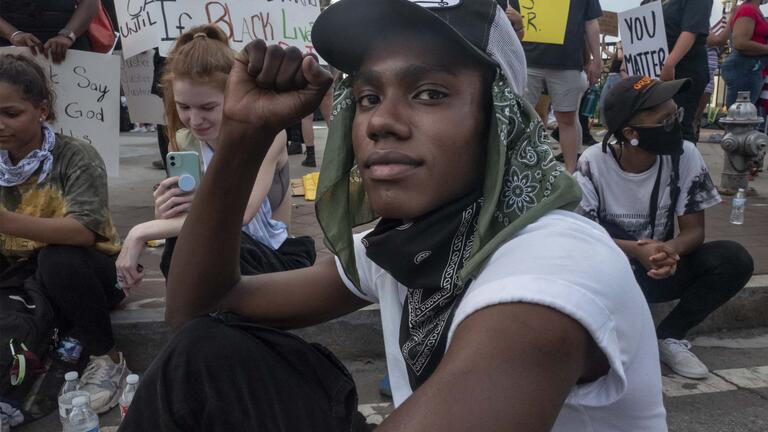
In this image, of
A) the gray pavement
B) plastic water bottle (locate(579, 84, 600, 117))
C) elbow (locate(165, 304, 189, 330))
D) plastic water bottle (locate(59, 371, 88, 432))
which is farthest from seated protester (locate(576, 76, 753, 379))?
plastic water bottle (locate(579, 84, 600, 117))

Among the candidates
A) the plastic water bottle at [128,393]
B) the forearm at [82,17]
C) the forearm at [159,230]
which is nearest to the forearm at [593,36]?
the forearm at [82,17]

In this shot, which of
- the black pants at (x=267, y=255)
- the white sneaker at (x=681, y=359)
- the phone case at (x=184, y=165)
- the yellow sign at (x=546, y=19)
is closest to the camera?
the phone case at (x=184, y=165)

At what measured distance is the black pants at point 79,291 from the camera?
2766 millimetres

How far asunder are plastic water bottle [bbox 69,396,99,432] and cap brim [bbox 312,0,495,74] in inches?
64.4

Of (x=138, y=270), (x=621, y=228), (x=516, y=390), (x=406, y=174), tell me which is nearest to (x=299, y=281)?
(x=406, y=174)

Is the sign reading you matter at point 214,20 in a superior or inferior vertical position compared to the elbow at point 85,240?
superior

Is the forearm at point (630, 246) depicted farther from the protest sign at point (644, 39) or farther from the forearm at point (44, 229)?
the protest sign at point (644, 39)

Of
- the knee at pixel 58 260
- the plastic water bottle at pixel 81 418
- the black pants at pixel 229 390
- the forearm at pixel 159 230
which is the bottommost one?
the plastic water bottle at pixel 81 418

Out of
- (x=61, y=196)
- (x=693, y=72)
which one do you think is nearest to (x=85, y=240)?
(x=61, y=196)

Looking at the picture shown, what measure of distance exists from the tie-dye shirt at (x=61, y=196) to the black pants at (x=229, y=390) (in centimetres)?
151

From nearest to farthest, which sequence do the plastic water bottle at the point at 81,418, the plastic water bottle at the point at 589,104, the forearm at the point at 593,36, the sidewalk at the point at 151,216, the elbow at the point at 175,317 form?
the elbow at the point at 175,317
the plastic water bottle at the point at 81,418
the sidewalk at the point at 151,216
the forearm at the point at 593,36
the plastic water bottle at the point at 589,104

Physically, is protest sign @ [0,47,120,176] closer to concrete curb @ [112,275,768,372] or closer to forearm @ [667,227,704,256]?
concrete curb @ [112,275,768,372]

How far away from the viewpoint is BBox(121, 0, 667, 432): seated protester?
944mm

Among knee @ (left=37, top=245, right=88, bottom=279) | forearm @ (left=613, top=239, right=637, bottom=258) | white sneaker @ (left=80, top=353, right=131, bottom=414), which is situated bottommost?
white sneaker @ (left=80, top=353, right=131, bottom=414)
